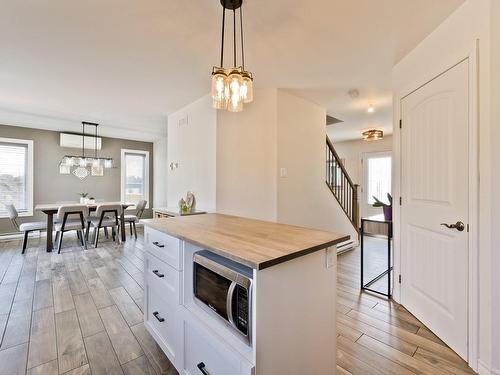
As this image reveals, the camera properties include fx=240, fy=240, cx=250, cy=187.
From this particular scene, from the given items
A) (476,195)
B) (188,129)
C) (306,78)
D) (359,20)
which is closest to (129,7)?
(359,20)

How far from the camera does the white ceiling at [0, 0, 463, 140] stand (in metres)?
1.78

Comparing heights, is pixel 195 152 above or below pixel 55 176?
above

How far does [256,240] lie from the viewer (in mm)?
1323

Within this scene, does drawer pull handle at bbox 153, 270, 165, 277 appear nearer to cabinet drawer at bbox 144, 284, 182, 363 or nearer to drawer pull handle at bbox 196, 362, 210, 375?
cabinet drawer at bbox 144, 284, 182, 363

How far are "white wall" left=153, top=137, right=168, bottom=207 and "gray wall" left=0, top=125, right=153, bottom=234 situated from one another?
906 millimetres

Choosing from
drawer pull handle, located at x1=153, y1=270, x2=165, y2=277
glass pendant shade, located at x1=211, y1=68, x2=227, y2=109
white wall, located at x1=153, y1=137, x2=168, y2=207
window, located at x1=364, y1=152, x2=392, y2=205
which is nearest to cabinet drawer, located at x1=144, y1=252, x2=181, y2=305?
drawer pull handle, located at x1=153, y1=270, x2=165, y2=277

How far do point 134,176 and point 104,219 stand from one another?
2.09m

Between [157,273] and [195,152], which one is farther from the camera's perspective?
[195,152]

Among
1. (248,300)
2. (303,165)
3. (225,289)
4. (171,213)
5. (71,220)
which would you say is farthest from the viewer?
(71,220)

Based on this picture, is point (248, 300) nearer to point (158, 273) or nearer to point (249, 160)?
point (158, 273)

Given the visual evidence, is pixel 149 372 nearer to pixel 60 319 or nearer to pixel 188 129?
pixel 60 319

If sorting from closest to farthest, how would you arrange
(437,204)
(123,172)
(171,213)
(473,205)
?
(473,205), (437,204), (171,213), (123,172)

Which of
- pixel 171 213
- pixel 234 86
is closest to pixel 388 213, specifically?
pixel 234 86

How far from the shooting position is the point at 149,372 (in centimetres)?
153
